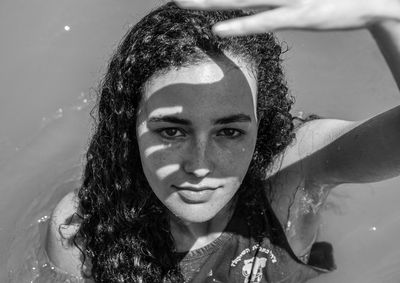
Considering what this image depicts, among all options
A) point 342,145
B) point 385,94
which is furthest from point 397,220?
point 342,145

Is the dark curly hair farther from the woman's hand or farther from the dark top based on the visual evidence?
the woman's hand

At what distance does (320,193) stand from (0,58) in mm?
2425

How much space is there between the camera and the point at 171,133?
229cm

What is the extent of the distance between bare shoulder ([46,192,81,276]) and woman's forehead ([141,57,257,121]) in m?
0.90

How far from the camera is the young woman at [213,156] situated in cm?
221

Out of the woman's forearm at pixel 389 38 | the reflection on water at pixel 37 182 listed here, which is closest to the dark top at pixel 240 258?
the reflection on water at pixel 37 182

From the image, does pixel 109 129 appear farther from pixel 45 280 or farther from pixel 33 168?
pixel 33 168

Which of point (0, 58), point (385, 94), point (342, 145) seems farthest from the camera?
point (0, 58)

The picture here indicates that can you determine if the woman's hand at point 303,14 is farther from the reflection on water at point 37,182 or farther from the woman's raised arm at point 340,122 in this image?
the reflection on water at point 37,182

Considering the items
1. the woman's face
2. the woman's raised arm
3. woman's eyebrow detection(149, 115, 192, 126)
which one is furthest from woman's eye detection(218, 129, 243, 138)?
the woman's raised arm

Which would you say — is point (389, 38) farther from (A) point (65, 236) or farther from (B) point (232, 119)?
(A) point (65, 236)

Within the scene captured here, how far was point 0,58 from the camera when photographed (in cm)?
438

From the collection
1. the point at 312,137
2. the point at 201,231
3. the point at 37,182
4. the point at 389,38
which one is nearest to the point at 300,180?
the point at 312,137

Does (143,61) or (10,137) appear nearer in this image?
(143,61)
